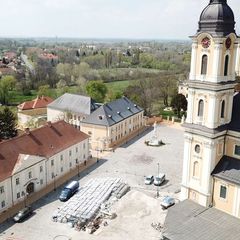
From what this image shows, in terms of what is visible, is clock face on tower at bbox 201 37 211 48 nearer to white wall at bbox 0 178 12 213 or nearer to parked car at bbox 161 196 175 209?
parked car at bbox 161 196 175 209

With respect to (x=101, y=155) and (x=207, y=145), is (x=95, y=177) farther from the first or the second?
(x=207, y=145)

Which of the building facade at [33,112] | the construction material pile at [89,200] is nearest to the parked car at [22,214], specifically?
the construction material pile at [89,200]

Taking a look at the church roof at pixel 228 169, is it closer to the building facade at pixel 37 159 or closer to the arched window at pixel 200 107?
the arched window at pixel 200 107

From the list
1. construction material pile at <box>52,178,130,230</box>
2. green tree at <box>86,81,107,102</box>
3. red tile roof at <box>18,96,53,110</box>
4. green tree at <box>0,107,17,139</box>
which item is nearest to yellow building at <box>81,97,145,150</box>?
green tree at <box>0,107,17,139</box>

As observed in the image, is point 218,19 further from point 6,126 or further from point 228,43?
point 6,126

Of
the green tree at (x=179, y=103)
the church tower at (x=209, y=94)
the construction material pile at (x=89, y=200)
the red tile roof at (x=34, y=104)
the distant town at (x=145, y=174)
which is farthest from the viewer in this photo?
the green tree at (x=179, y=103)

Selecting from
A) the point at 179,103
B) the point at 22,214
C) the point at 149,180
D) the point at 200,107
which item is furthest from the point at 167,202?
the point at 179,103
